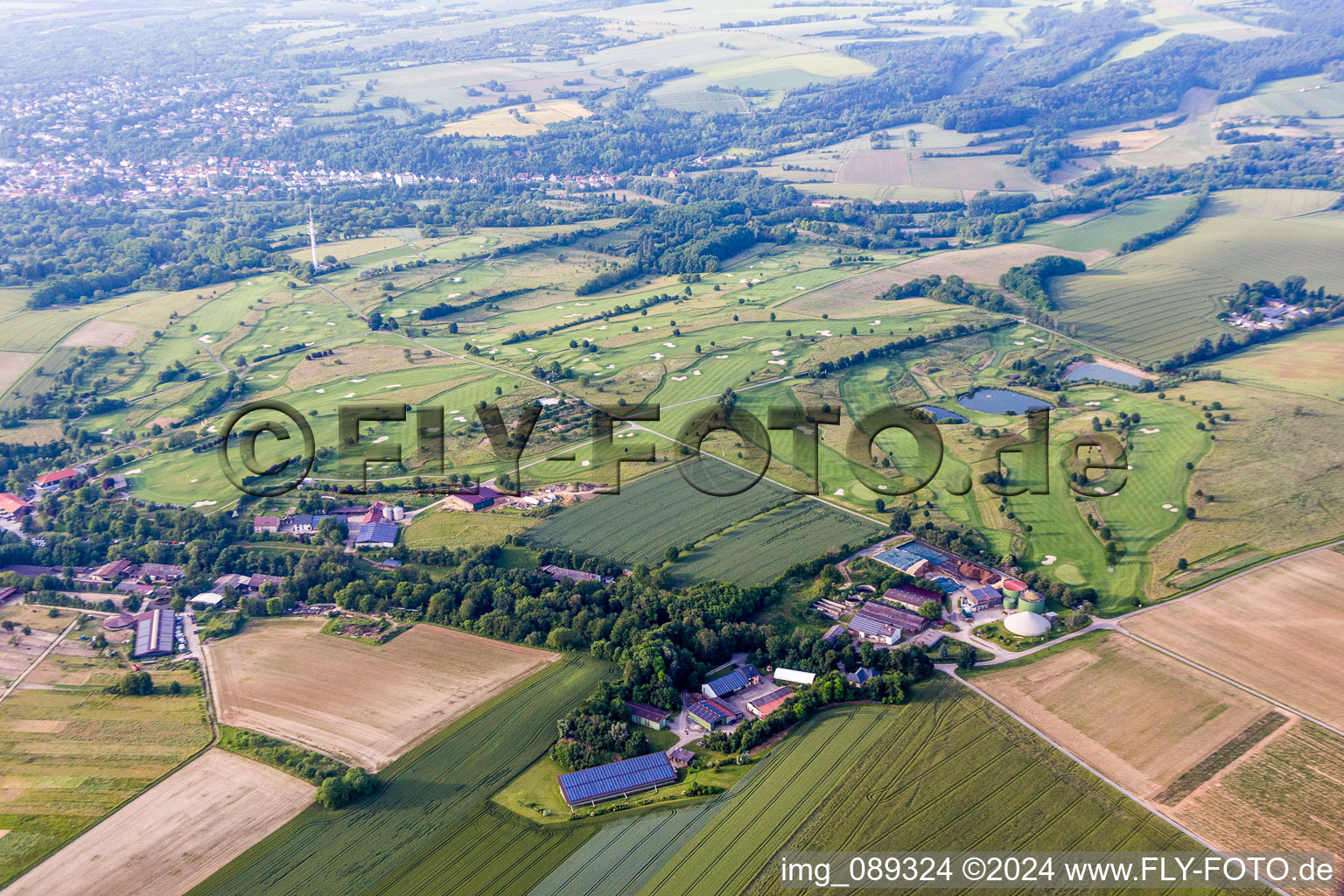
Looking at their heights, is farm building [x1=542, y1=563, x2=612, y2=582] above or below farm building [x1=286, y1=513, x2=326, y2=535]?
below

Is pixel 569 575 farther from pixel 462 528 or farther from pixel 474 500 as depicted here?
pixel 474 500

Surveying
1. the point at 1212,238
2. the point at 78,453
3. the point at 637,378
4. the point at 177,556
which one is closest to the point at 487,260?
the point at 637,378

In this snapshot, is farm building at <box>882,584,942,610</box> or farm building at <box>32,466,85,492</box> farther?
farm building at <box>32,466,85,492</box>

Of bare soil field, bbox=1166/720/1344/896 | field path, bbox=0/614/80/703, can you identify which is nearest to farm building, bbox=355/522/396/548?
field path, bbox=0/614/80/703

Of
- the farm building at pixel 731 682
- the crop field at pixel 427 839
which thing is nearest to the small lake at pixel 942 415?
the farm building at pixel 731 682

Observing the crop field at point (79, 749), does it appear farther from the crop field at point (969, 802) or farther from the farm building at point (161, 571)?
the crop field at point (969, 802)

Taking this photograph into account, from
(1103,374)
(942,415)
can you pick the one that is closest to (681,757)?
(942,415)

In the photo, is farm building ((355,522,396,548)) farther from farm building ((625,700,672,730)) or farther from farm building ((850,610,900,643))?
farm building ((850,610,900,643))
